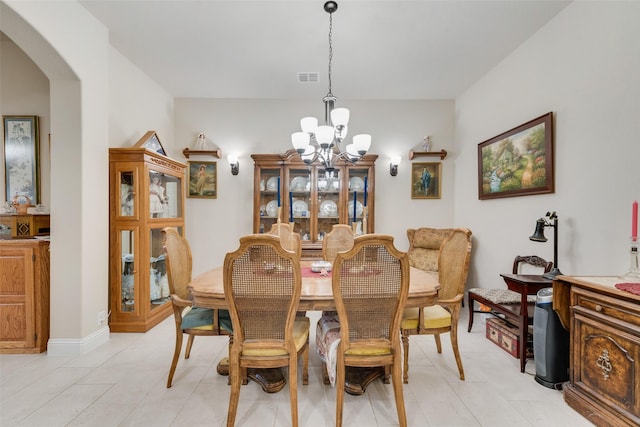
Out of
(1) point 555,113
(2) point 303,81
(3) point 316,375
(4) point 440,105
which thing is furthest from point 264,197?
(1) point 555,113

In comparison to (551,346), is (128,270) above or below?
above

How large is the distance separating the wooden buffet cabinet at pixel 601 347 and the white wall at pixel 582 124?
18.8 inches

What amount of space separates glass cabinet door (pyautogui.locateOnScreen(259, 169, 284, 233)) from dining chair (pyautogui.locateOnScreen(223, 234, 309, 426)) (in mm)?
2432

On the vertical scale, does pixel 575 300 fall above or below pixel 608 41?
below

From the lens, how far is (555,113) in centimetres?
244

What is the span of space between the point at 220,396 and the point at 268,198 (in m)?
2.58

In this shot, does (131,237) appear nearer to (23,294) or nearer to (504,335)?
(23,294)

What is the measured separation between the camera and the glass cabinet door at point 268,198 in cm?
395

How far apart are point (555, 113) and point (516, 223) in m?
1.07

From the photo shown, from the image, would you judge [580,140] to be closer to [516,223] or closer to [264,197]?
[516,223]

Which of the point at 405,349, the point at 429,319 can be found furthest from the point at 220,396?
the point at 429,319

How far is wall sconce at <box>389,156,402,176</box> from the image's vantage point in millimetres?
4008

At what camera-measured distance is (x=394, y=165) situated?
4.04 m

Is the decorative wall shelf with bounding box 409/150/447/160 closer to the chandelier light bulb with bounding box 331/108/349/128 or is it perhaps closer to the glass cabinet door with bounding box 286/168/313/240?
the glass cabinet door with bounding box 286/168/313/240
